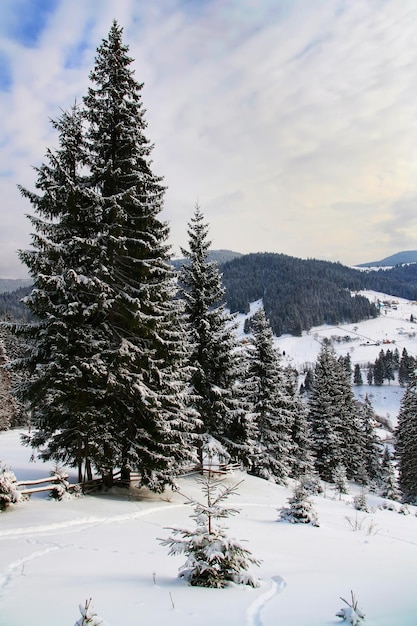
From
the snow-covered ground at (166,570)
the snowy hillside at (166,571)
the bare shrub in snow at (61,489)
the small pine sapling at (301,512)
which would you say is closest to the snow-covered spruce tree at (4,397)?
the bare shrub in snow at (61,489)

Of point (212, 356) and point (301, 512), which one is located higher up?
point (212, 356)

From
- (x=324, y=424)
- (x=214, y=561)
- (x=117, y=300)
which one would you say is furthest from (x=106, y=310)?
(x=324, y=424)

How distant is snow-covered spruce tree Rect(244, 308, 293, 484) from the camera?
26.8 m

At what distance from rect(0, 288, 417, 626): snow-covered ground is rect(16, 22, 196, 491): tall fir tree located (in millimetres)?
2164

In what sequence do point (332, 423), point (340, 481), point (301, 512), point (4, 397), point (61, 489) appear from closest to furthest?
point (301, 512), point (61, 489), point (340, 481), point (332, 423), point (4, 397)

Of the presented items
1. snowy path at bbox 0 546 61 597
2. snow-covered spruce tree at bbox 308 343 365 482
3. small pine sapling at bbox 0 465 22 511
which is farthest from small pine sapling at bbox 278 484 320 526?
snow-covered spruce tree at bbox 308 343 365 482

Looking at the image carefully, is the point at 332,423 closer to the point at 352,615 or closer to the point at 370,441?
the point at 370,441

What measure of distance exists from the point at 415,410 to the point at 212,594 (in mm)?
41692

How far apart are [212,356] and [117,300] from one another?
328 inches

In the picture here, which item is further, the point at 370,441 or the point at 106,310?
the point at 370,441

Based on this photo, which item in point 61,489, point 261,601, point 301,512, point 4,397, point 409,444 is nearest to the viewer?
point 261,601

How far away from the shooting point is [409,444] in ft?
135

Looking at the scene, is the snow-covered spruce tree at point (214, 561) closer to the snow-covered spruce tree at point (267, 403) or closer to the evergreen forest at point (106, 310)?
the evergreen forest at point (106, 310)

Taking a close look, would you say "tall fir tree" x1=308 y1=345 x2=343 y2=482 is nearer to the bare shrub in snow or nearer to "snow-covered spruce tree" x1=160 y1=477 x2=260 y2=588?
the bare shrub in snow
